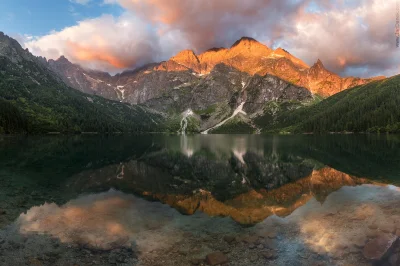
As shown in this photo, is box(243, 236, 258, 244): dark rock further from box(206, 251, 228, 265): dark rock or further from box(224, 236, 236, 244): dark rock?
box(206, 251, 228, 265): dark rock

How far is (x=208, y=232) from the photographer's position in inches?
899

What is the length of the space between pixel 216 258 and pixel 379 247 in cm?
1137

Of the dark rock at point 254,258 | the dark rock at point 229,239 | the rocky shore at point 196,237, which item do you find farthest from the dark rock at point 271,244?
the dark rock at point 229,239

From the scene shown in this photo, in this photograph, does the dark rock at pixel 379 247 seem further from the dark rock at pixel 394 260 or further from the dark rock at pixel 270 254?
the dark rock at pixel 270 254

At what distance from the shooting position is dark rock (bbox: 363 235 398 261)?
57.7ft

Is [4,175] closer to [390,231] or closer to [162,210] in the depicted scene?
[162,210]

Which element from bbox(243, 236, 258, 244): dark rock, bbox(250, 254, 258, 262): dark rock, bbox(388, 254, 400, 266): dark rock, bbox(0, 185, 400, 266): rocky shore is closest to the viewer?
bbox(388, 254, 400, 266): dark rock

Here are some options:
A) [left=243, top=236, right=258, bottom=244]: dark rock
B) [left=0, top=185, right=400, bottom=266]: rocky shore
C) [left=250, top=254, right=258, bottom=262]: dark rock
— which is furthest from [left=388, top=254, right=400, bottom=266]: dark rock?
[left=243, top=236, right=258, bottom=244]: dark rock

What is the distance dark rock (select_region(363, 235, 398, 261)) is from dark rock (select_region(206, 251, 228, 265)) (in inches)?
365

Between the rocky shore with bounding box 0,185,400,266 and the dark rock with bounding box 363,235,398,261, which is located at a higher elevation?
the dark rock with bounding box 363,235,398,261

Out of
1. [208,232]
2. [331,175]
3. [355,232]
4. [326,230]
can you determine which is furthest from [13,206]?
[331,175]

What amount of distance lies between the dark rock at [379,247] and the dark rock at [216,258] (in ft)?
30.4

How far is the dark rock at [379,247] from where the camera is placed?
1760 centimetres

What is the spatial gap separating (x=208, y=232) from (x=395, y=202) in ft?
74.0
